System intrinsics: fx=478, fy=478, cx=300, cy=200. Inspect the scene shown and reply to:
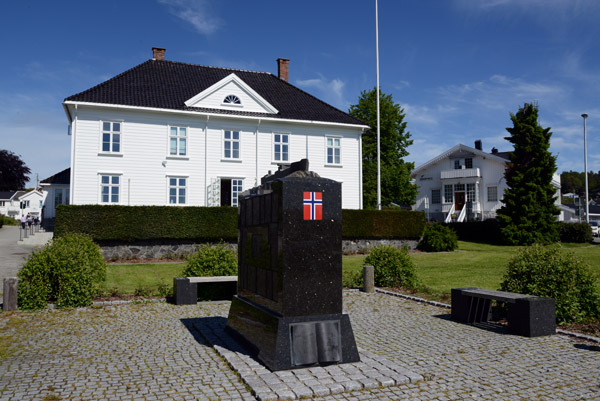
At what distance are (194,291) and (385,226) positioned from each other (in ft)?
59.1

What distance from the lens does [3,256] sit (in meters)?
21.5

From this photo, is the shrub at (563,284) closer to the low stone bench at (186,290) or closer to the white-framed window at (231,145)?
the low stone bench at (186,290)

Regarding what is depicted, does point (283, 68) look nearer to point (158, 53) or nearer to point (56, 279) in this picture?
point (158, 53)

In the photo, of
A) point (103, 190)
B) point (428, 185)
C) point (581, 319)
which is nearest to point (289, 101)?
point (103, 190)

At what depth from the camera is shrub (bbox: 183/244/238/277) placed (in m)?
12.5

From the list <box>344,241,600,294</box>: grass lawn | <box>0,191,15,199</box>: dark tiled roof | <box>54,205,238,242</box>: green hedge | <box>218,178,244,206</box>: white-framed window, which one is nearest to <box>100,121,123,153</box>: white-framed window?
<box>54,205,238,242</box>: green hedge

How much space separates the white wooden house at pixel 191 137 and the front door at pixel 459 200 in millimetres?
17413

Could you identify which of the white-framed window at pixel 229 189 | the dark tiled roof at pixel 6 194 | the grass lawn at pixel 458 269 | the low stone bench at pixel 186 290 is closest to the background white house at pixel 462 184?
the grass lawn at pixel 458 269

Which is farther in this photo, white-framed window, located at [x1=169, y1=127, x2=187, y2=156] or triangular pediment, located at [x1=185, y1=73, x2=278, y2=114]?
triangular pediment, located at [x1=185, y1=73, x2=278, y2=114]

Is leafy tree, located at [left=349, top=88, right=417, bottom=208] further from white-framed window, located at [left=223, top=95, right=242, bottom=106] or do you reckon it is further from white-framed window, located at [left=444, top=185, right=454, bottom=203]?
white-framed window, located at [left=223, top=95, right=242, bottom=106]

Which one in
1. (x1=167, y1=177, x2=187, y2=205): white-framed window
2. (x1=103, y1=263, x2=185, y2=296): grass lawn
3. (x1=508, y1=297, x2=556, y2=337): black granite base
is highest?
(x1=167, y1=177, x2=187, y2=205): white-framed window

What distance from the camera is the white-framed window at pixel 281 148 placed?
29969 millimetres

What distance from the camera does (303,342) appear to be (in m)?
6.36

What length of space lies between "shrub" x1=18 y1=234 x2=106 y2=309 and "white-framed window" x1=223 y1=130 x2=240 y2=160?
Result: 18.2m
